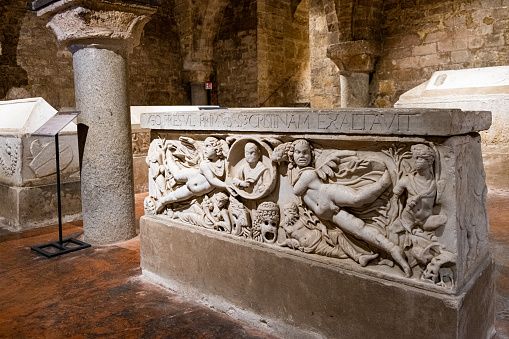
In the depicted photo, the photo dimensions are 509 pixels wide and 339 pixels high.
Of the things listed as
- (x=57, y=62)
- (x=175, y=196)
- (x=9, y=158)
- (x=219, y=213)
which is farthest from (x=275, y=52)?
(x=219, y=213)

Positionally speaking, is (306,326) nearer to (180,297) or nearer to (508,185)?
(180,297)

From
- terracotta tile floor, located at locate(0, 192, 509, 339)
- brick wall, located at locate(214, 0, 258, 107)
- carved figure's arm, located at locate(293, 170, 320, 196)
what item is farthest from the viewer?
brick wall, located at locate(214, 0, 258, 107)

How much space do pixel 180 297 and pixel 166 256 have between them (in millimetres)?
310

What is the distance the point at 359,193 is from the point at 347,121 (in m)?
0.34

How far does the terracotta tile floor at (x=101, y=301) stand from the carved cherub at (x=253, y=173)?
2.56ft

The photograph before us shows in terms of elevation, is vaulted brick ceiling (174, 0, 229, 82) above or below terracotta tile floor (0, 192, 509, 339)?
above

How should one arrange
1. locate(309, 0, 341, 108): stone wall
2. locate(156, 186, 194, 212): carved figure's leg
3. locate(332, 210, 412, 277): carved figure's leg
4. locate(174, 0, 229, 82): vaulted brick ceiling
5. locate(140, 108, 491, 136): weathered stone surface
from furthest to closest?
locate(174, 0, 229, 82): vaulted brick ceiling < locate(309, 0, 341, 108): stone wall < locate(156, 186, 194, 212): carved figure's leg < locate(332, 210, 412, 277): carved figure's leg < locate(140, 108, 491, 136): weathered stone surface

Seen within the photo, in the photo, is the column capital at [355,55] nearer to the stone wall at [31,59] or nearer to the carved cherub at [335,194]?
the stone wall at [31,59]

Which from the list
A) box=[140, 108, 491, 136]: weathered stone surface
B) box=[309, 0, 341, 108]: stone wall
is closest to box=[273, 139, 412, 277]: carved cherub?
box=[140, 108, 491, 136]: weathered stone surface

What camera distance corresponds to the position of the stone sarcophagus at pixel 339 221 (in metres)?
1.84

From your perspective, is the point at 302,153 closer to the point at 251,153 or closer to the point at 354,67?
the point at 251,153

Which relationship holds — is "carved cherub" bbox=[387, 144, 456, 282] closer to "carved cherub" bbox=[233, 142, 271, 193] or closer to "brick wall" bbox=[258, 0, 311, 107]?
"carved cherub" bbox=[233, 142, 271, 193]

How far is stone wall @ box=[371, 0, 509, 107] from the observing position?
7211mm

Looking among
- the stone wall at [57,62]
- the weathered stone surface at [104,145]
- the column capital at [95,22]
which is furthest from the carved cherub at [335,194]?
the stone wall at [57,62]
